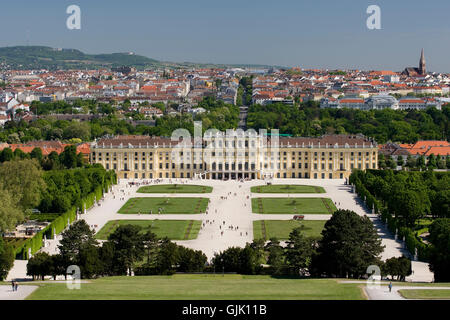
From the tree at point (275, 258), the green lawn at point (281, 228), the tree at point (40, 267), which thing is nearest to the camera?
the tree at point (40, 267)

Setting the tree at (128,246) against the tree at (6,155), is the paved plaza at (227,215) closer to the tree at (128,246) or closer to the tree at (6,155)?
the tree at (128,246)

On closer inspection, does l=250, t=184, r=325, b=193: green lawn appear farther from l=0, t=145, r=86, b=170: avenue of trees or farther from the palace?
l=0, t=145, r=86, b=170: avenue of trees

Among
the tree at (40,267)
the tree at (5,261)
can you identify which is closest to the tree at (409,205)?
the tree at (40,267)

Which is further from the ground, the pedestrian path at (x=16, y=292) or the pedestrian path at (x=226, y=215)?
the pedestrian path at (x=16, y=292)

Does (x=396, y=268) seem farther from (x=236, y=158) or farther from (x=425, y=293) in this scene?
(x=236, y=158)

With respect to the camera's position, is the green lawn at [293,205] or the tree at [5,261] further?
the green lawn at [293,205]

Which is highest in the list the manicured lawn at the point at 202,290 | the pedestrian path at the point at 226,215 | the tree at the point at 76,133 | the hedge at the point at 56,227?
the tree at the point at 76,133

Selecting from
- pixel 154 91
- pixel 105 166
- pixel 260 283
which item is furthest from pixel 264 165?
pixel 154 91

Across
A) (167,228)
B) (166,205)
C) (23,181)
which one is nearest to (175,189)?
(166,205)
